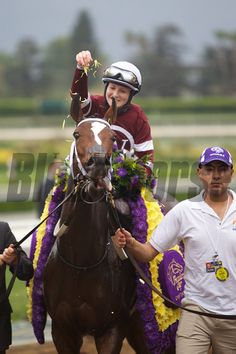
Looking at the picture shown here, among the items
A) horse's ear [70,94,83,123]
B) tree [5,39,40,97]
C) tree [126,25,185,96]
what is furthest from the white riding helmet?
tree [5,39,40,97]

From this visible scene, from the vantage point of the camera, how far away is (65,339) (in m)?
5.35

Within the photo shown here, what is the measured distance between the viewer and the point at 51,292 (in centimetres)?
536

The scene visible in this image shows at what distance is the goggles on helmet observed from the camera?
19.6 ft

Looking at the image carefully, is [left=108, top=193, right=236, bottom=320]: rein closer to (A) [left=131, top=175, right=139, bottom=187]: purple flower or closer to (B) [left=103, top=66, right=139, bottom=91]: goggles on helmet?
(A) [left=131, top=175, right=139, bottom=187]: purple flower

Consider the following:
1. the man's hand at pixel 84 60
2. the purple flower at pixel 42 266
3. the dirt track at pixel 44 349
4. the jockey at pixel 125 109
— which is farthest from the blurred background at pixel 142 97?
the man's hand at pixel 84 60

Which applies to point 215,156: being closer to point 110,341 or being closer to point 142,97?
point 110,341

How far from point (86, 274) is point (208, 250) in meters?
0.86

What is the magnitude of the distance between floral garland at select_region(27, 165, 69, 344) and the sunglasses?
2.57 ft

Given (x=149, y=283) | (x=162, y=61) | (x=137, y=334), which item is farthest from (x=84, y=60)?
(x=162, y=61)

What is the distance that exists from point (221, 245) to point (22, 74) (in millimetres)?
89150

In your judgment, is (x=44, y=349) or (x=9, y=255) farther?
(x=44, y=349)

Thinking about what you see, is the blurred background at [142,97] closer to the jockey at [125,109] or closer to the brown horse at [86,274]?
the jockey at [125,109]

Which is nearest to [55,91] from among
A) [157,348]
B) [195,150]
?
[195,150]

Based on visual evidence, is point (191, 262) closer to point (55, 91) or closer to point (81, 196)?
point (81, 196)
